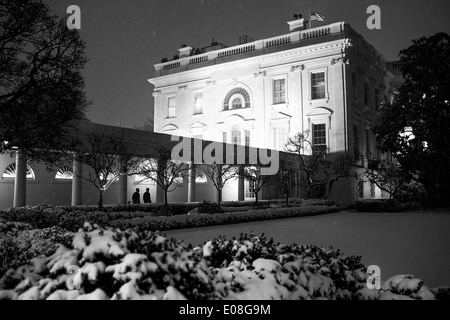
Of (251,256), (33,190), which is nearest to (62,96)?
(251,256)

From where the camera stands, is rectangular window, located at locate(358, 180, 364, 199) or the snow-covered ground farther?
rectangular window, located at locate(358, 180, 364, 199)

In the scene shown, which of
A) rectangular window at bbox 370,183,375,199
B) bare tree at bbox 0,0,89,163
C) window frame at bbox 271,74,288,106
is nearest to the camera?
bare tree at bbox 0,0,89,163

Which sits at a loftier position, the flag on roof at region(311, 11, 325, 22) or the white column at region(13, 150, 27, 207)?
the flag on roof at region(311, 11, 325, 22)

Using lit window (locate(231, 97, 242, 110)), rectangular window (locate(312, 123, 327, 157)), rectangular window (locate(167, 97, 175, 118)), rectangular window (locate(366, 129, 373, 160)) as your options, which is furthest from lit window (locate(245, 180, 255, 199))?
rectangular window (locate(167, 97, 175, 118))

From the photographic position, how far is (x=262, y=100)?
3925 centimetres

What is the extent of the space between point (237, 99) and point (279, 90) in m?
5.05

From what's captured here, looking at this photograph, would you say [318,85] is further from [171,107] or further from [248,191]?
[171,107]

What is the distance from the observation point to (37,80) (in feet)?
39.7

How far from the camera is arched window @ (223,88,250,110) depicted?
134 ft

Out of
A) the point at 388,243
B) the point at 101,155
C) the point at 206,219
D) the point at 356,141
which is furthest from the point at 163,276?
the point at 356,141

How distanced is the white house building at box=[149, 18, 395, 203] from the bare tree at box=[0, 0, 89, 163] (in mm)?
26004

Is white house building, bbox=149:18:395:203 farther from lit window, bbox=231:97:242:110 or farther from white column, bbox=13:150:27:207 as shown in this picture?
white column, bbox=13:150:27:207
